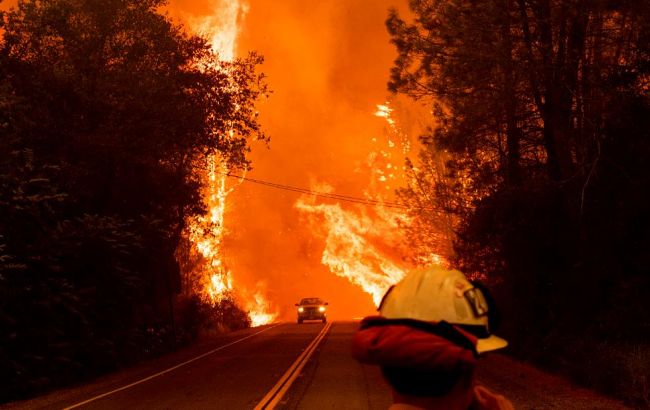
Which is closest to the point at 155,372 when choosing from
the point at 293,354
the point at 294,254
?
the point at 293,354

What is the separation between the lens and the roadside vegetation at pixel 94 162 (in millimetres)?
16312

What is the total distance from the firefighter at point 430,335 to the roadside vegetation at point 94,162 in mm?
13955

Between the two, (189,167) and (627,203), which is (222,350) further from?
(627,203)

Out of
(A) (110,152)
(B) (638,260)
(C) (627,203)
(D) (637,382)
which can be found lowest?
(D) (637,382)

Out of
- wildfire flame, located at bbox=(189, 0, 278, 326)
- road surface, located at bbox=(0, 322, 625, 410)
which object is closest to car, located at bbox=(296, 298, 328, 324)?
wildfire flame, located at bbox=(189, 0, 278, 326)

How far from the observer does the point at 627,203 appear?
1680 centimetres

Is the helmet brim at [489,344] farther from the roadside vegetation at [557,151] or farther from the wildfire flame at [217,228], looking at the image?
the wildfire flame at [217,228]

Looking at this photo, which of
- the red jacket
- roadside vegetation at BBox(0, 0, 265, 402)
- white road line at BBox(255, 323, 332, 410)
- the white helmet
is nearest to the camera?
the red jacket

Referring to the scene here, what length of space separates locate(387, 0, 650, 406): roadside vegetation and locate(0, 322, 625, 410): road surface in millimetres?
1196

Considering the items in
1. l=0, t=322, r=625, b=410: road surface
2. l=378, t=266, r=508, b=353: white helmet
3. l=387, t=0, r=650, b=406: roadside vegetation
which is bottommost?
l=0, t=322, r=625, b=410: road surface

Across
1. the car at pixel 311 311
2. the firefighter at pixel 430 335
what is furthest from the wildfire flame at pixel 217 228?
the firefighter at pixel 430 335

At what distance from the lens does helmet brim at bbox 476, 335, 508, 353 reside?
2.03 meters

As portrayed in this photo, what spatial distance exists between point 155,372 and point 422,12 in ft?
40.7

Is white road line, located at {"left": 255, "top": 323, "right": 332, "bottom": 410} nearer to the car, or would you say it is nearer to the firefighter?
the firefighter
